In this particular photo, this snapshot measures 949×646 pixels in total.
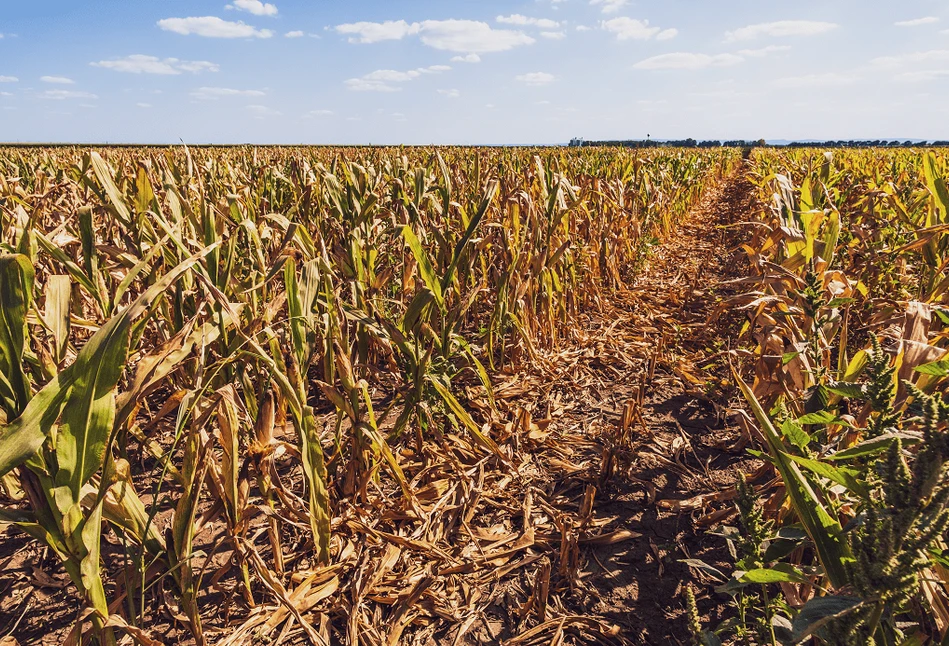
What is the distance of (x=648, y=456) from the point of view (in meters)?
2.33

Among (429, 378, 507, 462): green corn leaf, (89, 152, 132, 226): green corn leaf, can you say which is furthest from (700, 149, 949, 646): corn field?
(89, 152, 132, 226): green corn leaf

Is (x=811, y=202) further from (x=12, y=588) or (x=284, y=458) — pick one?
(x=12, y=588)

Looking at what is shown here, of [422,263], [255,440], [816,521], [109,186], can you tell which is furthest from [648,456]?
[109,186]

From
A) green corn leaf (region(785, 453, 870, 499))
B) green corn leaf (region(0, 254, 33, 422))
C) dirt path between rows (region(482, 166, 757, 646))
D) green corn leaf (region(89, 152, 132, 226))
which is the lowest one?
dirt path between rows (region(482, 166, 757, 646))

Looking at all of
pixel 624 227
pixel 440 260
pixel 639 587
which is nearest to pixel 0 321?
pixel 639 587

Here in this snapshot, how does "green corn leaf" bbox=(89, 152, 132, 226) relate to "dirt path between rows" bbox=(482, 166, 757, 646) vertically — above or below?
above

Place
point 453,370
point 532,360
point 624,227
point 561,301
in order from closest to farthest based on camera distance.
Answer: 1. point 453,370
2. point 532,360
3. point 561,301
4. point 624,227

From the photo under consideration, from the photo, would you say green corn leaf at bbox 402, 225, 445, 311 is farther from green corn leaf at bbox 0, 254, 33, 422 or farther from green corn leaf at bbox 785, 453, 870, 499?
green corn leaf at bbox 785, 453, 870, 499

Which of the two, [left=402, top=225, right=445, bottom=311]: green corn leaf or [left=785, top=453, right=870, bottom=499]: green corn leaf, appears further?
[left=402, top=225, right=445, bottom=311]: green corn leaf

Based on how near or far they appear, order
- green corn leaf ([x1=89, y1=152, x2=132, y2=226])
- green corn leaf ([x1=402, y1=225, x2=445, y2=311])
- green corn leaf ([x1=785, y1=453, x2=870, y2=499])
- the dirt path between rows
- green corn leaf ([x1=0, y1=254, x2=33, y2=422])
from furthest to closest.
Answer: green corn leaf ([x1=402, y1=225, x2=445, y2=311])
green corn leaf ([x1=89, y1=152, x2=132, y2=226])
the dirt path between rows
green corn leaf ([x1=0, y1=254, x2=33, y2=422])
green corn leaf ([x1=785, y1=453, x2=870, y2=499])

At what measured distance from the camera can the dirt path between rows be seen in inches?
64.6

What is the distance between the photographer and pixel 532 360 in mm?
3117

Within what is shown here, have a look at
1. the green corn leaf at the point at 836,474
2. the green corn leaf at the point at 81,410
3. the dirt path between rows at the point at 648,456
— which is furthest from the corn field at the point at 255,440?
the green corn leaf at the point at 836,474

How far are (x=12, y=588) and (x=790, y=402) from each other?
104 inches
